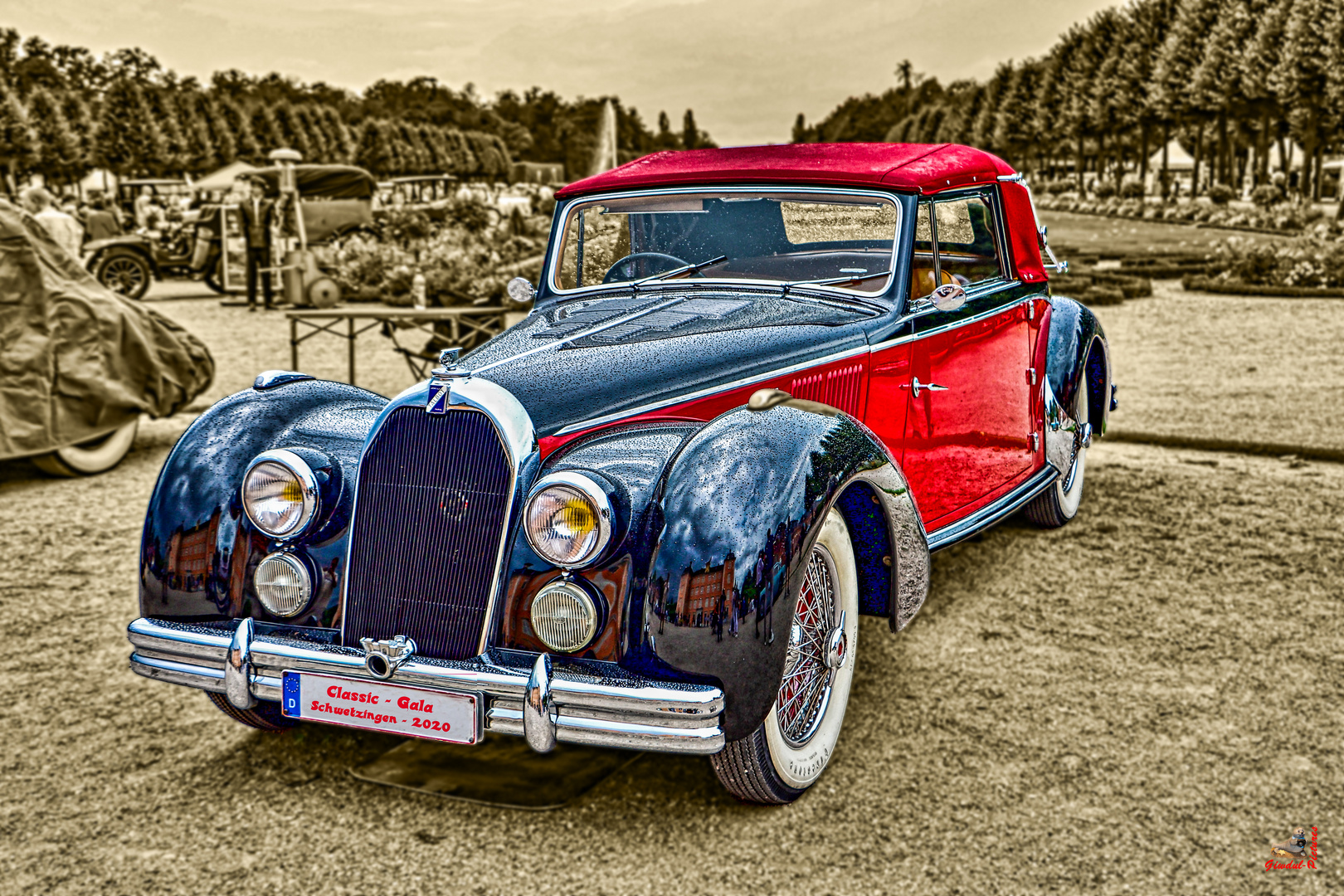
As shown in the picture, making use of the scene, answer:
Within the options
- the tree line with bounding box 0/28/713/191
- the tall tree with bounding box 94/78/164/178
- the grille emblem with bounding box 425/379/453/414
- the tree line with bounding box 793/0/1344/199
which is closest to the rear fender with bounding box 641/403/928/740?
the grille emblem with bounding box 425/379/453/414

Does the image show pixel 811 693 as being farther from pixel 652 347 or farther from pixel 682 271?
pixel 682 271

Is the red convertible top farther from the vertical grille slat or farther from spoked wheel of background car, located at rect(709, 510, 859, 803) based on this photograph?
the vertical grille slat

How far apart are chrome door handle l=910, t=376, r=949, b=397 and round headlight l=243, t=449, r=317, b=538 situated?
2.27 meters

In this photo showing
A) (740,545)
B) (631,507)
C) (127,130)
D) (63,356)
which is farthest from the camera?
(127,130)

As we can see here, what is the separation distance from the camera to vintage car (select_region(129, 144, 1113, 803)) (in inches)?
118

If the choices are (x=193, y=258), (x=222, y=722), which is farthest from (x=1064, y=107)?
(x=222, y=722)

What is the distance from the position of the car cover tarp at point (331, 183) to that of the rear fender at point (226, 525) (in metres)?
21.2

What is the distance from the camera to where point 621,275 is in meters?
4.93

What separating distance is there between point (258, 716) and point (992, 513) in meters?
2.98

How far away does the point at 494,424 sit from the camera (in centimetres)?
318

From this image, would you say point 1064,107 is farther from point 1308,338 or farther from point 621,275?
point 621,275

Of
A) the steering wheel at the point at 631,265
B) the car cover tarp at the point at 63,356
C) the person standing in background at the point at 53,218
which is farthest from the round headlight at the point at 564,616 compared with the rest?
the person standing in background at the point at 53,218

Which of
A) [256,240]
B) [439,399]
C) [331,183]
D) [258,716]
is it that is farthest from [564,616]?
[331,183]

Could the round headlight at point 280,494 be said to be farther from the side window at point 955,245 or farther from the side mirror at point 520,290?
the side window at point 955,245
